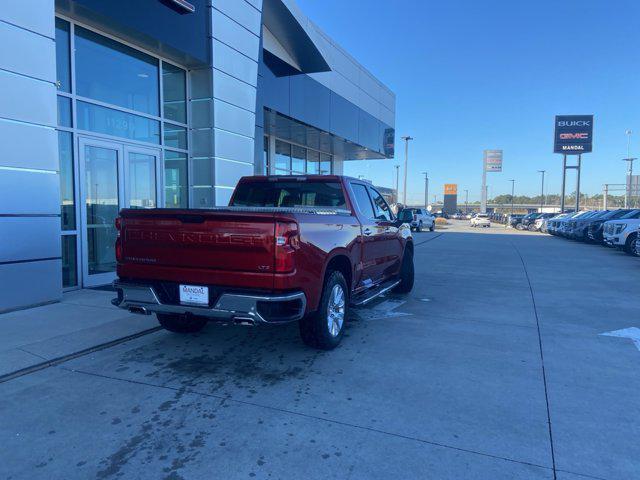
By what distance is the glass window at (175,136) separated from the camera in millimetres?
10172

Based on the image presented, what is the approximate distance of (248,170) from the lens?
38.0ft

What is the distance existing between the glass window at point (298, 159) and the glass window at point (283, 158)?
0.30 m

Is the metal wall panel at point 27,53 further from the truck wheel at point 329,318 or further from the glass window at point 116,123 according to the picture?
the truck wheel at point 329,318

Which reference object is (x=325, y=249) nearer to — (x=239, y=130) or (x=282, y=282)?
(x=282, y=282)

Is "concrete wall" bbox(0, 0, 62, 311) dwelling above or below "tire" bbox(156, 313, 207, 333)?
above

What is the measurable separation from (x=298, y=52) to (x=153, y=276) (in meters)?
12.2

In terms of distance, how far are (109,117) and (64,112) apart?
3.28 feet

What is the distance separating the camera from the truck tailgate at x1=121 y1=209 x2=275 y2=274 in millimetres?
4055

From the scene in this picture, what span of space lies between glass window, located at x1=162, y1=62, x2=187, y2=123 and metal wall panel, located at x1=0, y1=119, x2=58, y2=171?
3695 mm

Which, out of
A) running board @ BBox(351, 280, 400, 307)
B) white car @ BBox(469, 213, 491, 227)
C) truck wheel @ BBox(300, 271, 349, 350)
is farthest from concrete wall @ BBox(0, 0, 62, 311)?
white car @ BBox(469, 213, 491, 227)

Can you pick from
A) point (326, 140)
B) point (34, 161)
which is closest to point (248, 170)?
point (34, 161)

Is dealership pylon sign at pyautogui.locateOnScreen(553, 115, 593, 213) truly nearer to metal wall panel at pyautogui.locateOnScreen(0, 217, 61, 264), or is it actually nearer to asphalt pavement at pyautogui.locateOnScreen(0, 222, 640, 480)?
asphalt pavement at pyautogui.locateOnScreen(0, 222, 640, 480)

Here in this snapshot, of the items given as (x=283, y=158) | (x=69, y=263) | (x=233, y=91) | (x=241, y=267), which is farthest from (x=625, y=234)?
(x=69, y=263)

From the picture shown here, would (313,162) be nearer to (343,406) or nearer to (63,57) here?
(63,57)
